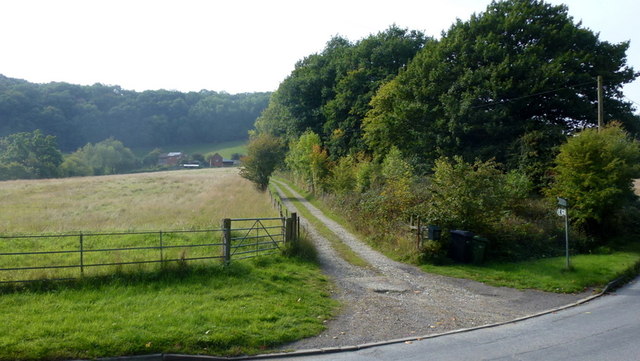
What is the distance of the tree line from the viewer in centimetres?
1786

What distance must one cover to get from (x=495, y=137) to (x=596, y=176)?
10170 millimetres

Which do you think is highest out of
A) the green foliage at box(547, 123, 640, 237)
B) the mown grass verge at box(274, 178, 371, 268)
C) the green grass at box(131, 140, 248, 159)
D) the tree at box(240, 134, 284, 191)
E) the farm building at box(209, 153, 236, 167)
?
the green grass at box(131, 140, 248, 159)

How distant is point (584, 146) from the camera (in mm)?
19641

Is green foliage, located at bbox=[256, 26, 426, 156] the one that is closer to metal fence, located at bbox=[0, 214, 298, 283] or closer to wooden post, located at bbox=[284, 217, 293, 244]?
wooden post, located at bbox=[284, 217, 293, 244]

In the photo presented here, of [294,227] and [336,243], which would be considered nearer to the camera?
[294,227]

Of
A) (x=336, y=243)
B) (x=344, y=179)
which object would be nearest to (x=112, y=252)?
(x=336, y=243)

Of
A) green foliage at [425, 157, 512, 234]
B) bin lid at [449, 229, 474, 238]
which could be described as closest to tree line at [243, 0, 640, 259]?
green foliage at [425, 157, 512, 234]

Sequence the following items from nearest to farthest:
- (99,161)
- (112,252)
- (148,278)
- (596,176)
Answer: (148,278) → (112,252) → (596,176) → (99,161)

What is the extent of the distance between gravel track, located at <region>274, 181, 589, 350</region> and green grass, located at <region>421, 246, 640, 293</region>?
531mm

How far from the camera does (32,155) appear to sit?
89.1 m

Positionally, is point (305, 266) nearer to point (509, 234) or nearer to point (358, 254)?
point (358, 254)

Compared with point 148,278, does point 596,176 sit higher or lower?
higher

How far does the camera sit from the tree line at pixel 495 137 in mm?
17859

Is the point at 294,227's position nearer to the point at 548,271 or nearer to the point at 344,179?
the point at 548,271
